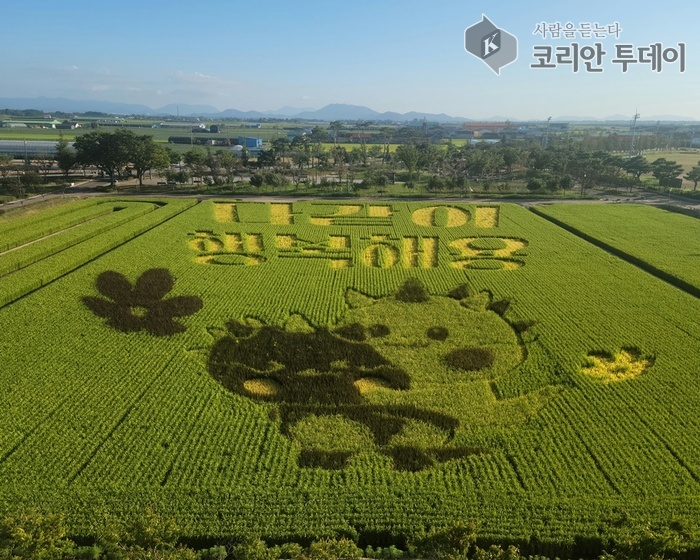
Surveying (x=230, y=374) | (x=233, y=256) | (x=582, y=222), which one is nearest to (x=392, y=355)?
→ (x=230, y=374)

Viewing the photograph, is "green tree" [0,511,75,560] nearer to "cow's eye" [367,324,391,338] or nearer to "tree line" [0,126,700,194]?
"cow's eye" [367,324,391,338]

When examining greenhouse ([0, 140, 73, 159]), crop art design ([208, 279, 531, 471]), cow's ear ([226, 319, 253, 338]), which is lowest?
crop art design ([208, 279, 531, 471])

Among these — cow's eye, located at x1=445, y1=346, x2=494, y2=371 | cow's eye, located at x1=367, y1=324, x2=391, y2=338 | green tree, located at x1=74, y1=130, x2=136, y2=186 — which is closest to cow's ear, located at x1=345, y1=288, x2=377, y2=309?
cow's eye, located at x1=367, y1=324, x2=391, y2=338

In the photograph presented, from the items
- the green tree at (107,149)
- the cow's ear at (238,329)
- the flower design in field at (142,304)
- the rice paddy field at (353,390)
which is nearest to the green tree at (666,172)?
the rice paddy field at (353,390)

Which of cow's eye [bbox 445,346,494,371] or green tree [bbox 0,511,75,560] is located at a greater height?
cow's eye [bbox 445,346,494,371]

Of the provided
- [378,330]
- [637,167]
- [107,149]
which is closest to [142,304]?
[378,330]

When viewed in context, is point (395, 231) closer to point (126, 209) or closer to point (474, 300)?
point (474, 300)

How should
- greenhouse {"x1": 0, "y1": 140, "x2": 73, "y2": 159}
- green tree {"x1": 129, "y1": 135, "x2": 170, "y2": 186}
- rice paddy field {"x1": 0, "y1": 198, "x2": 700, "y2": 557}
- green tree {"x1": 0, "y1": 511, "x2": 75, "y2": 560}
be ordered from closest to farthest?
green tree {"x1": 0, "y1": 511, "x2": 75, "y2": 560} < rice paddy field {"x1": 0, "y1": 198, "x2": 700, "y2": 557} < green tree {"x1": 129, "y1": 135, "x2": 170, "y2": 186} < greenhouse {"x1": 0, "y1": 140, "x2": 73, "y2": 159}
